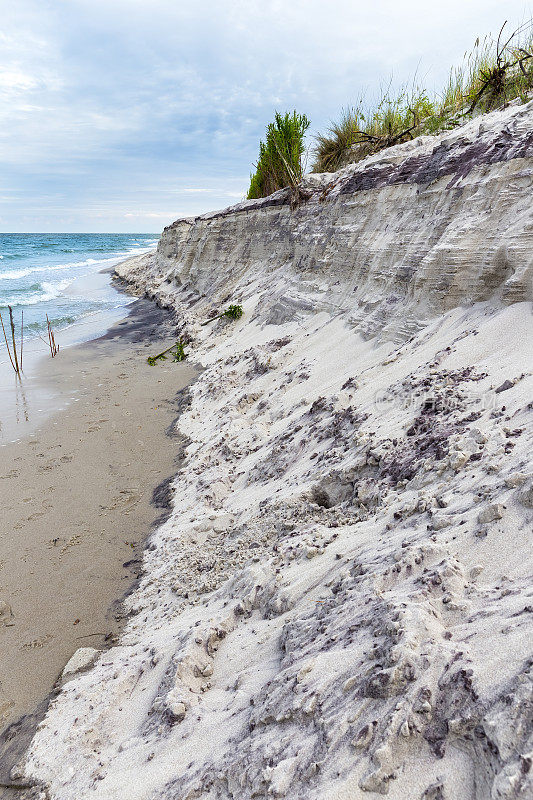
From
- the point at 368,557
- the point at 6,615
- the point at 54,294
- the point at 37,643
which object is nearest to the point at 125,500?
the point at 6,615

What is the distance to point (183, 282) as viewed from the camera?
2052 centimetres

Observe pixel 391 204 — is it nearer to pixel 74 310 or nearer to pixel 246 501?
pixel 246 501

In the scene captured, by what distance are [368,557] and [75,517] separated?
396cm

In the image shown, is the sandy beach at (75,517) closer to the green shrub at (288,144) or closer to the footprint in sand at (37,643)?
the footprint in sand at (37,643)

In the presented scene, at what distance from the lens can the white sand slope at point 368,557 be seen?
1.72m

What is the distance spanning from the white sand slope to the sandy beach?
1.35ft

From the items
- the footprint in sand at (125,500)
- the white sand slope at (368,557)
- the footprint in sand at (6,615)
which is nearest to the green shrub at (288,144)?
the white sand slope at (368,557)

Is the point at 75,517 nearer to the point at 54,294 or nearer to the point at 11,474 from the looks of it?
the point at 11,474

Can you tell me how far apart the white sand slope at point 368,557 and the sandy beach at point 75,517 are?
1.35 ft

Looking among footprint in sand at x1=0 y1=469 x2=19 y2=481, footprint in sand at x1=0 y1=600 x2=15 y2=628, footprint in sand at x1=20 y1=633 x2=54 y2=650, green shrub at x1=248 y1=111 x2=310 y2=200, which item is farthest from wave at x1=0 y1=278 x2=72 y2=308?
footprint in sand at x1=20 y1=633 x2=54 y2=650

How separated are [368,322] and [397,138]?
4.81m

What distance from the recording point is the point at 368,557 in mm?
2766

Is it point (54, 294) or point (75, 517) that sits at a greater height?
point (54, 294)

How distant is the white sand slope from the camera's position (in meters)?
1.72
